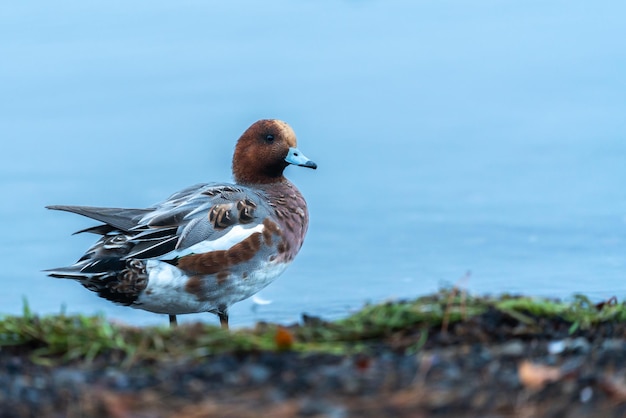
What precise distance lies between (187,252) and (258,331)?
2729mm

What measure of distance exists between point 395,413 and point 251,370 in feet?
2.21

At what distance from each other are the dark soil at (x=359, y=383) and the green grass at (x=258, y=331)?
0.25ft

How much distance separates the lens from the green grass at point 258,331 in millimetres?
4375

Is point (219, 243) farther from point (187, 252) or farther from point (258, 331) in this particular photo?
point (258, 331)

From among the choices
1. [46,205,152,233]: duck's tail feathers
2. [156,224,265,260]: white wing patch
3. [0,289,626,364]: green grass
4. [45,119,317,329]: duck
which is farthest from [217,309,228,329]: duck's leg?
[0,289,626,364]: green grass

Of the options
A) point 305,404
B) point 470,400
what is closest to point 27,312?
point 305,404

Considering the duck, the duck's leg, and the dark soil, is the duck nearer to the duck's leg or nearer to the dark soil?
the duck's leg

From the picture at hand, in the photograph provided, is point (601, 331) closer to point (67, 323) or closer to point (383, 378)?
point (383, 378)

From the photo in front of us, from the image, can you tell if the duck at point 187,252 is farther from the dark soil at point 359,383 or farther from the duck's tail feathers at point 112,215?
the dark soil at point 359,383

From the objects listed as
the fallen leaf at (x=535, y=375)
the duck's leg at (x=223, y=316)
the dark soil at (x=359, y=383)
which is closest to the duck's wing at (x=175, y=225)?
the duck's leg at (x=223, y=316)

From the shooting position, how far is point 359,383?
377 centimetres

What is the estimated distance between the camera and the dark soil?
3.57m

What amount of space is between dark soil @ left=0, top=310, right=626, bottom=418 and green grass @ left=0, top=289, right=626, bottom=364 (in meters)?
0.07

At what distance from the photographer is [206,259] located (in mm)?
7309
